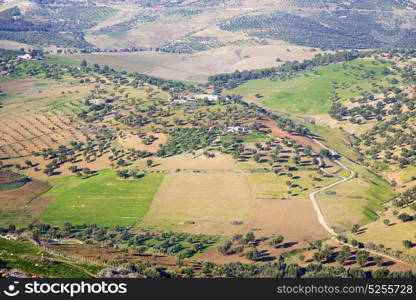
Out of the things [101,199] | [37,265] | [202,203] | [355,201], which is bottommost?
[101,199]

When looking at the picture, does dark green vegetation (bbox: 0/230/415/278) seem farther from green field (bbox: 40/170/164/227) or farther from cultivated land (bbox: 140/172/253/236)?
green field (bbox: 40/170/164/227)

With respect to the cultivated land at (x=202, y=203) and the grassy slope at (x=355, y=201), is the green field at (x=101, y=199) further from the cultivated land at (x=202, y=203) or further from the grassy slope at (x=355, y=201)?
the grassy slope at (x=355, y=201)

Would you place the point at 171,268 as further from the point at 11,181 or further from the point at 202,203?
the point at 11,181

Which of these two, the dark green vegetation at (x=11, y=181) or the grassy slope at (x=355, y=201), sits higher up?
the grassy slope at (x=355, y=201)

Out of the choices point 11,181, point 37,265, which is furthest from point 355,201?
point 11,181

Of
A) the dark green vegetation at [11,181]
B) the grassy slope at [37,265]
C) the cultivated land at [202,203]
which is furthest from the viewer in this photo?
the dark green vegetation at [11,181]

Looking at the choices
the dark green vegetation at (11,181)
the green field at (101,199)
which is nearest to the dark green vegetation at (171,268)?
the green field at (101,199)

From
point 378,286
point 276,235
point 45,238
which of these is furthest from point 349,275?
point 45,238

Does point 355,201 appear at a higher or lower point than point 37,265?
lower
